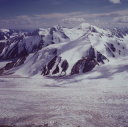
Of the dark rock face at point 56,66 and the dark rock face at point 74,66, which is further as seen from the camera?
the dark rock face at point 56,66

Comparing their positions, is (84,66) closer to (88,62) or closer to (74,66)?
(88,62)

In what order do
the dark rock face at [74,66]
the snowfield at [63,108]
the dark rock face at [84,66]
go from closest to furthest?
the snowfield at [63,108]
the dark rock face at [84,66]
the dark rock face at [74,66]

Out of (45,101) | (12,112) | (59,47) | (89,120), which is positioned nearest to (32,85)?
(45,101)

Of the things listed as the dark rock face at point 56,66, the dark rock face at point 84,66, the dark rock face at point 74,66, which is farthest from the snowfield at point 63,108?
the dark rock face at point 56,66

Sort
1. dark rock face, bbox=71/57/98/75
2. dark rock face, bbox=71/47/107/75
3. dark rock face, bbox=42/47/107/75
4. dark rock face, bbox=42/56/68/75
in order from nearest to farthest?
dark rock face, bbox=71/57/98/75, dark rock face, bbox=71/47/107/75, dark rock face, bbox=42/47/107/75, dark rock face, bbox=42/56/68/75

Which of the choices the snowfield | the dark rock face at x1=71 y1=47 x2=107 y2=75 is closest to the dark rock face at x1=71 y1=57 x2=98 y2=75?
the dark rock face at x1=71 y1=47 x2=107 y2=75

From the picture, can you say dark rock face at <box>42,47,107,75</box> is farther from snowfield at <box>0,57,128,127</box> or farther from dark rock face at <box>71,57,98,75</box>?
snowfield at <box>0,57,128,127</box>

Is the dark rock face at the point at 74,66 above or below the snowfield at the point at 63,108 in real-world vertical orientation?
below

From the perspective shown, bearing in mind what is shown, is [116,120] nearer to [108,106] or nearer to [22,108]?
[108,106]

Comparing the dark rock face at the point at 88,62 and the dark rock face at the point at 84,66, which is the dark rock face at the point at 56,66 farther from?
the dark rock face at the point at 88,62

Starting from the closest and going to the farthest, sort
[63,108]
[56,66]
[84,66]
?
[63,108], [84,66], [56,66]

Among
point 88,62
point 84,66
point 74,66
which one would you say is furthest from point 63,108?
point 88,62
